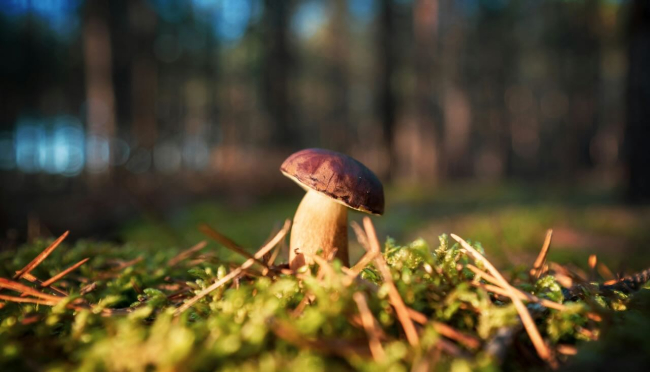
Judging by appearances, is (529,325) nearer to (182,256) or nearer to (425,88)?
(182,256)

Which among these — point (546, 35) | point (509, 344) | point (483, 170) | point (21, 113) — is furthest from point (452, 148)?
point (21, 113)

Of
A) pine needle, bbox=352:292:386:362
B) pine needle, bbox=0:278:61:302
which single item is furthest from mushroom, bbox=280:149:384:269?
pine needle, bbox=0:278:61:302

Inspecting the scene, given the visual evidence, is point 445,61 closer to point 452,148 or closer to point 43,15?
point 452,148

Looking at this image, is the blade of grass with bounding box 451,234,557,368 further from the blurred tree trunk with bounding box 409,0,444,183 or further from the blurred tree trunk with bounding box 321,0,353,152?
the blurred tree trunk with bounding box 321,0,353,152

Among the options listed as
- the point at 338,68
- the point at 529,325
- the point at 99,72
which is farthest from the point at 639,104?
the point at 338,68

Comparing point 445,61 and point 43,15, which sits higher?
point 43,15
